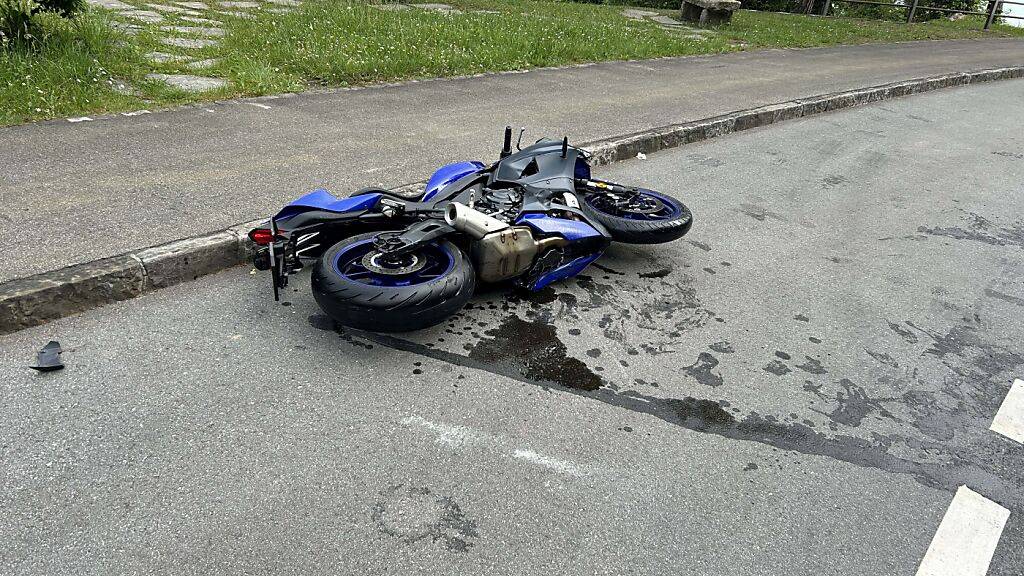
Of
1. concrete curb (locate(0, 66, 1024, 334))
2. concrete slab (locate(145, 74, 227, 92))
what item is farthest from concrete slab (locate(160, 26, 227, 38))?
concrete curb (locate(0, 66, 1024, 334))

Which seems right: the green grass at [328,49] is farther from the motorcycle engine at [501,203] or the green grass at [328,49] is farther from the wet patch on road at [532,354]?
the wet patch on road at [532,354]

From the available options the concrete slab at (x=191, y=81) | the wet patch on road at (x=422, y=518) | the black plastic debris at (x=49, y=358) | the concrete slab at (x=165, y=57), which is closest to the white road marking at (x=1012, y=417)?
the wet patch on road at (x=422, y=518)

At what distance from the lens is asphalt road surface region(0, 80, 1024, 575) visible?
7.34 ft

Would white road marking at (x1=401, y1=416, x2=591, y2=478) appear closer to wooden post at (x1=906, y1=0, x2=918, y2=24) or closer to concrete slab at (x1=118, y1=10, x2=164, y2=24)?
concrete slab at (x1=118, y1=10, x2=164, y2=24)

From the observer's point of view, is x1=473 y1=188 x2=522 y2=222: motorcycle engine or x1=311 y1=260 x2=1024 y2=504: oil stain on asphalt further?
x1=473 y1=188 x2=522 y2=222: motorcycle engine

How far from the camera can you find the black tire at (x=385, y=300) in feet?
9.92

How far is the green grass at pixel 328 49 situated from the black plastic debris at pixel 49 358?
359 centimetres

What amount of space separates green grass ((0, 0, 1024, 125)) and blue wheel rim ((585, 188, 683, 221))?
4.35m

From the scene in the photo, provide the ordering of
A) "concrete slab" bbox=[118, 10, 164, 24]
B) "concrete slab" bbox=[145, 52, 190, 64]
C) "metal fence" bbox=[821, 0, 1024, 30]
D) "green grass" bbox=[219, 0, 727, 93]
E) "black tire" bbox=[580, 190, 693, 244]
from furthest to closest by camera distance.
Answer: "metal fence" bbox=[821, 0, 1024, 30] < "concrete slab" bbox=[118, 10, 164, 24] < "green grass" bbox=[219, 0, 727, 93] < "concrete slab" bbox=[145, 52, 190, 64] < "black tire" bbox=[580, 190, 693, 244]

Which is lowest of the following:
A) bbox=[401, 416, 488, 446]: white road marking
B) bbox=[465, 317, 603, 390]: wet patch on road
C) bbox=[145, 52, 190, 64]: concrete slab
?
bbox=[401, 416, 488, 446]: white road marking

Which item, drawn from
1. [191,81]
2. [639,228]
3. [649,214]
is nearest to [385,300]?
[639,228]

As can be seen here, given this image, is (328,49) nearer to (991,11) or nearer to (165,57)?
(165,57)

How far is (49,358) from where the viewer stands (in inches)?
116

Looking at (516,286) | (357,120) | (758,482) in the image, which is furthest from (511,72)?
(758,482)
